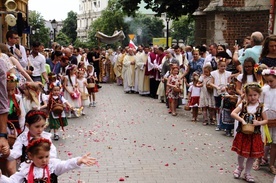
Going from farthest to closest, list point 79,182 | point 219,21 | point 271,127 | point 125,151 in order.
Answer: point 219,21 < point 125,151 < point 271,127 < point 79,182

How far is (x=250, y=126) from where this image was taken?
6781 millimetres

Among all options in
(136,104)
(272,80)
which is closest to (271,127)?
(272,80)

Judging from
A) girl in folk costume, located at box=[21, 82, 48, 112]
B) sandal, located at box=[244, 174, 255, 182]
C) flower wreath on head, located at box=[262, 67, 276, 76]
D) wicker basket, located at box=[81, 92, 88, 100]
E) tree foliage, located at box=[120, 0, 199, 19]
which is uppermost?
tree foliage, located at box=[120, 0, 199, 19]

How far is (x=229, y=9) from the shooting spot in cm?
1683

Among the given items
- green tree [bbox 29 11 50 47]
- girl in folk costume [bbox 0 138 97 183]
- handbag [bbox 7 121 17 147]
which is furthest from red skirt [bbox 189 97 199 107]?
green tree [bbox 29 11 50 47]

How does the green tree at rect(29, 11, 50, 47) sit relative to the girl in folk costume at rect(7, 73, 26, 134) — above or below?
Result: above

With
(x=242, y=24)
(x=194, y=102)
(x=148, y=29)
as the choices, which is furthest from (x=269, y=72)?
(x=148, y=29)

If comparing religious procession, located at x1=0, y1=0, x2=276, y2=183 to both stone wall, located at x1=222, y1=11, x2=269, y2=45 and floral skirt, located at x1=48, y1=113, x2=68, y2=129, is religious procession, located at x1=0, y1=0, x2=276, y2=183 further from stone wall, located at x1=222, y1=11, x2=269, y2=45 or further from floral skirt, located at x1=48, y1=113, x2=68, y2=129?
stone wall, located at x1=222, y1=11, x2=269, y2=45

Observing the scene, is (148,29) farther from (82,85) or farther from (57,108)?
(57,108)

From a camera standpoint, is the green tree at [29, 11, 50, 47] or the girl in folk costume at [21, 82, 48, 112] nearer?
the girl in folk costume at [21, 82, 48, 112]

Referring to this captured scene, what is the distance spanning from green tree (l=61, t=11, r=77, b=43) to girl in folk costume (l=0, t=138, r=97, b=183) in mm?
126534

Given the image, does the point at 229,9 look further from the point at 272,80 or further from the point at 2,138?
the point at 2,138

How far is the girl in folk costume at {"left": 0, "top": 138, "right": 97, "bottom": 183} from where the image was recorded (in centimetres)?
434

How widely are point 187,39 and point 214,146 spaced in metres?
71.2
